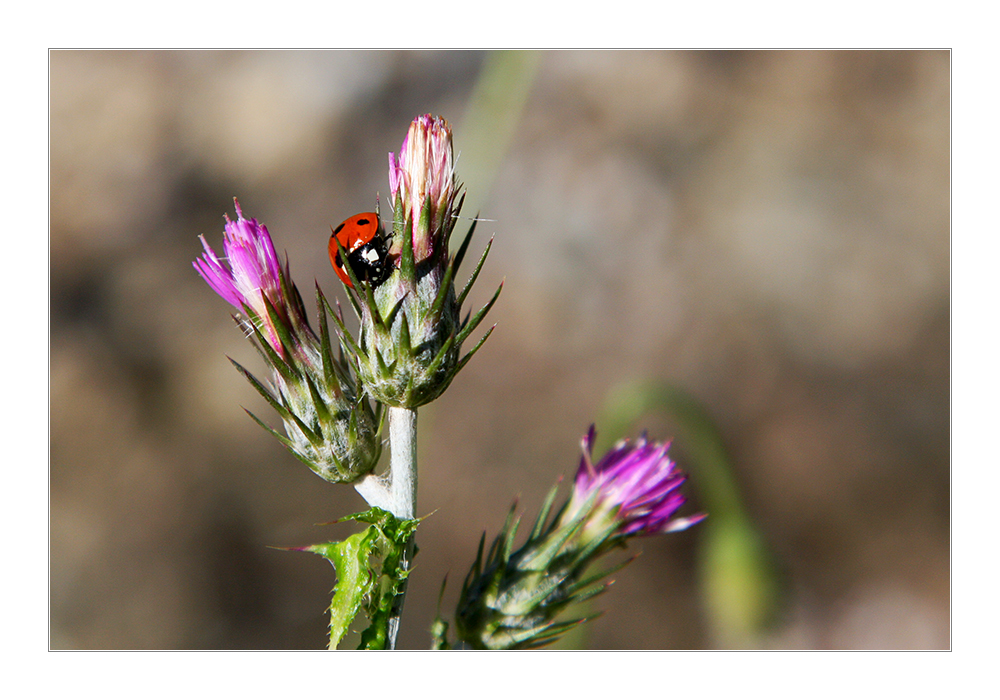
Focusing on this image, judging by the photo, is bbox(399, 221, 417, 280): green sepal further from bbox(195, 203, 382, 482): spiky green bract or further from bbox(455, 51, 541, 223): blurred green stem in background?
bbox(455, 51, 541, 223): blurred green stem in background

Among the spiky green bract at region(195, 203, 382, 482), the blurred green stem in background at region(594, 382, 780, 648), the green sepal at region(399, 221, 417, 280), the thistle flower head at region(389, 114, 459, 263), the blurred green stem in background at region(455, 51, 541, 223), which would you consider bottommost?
the blurred green stem in background at region(594, 382, 780, 648)

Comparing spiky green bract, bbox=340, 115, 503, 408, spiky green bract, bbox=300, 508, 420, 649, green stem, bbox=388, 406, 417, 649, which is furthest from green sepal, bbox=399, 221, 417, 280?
spiky green bract, bbox=300, 508, 420, 649

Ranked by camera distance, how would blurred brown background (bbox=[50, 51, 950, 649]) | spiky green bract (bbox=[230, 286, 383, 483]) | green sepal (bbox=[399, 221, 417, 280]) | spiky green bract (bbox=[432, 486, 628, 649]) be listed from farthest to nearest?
1. blurred brown background (bbox=[50, 51, 950, 649])
2. spiky green bract (bbox=[432, 486, 628, 649])
3. spiky green bract (bbox=[230, 286, 383, 483])
4. green sepal (bbox=[399, 221, 417, 280])

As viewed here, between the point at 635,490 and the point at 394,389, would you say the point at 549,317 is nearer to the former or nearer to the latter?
the point at 635,490

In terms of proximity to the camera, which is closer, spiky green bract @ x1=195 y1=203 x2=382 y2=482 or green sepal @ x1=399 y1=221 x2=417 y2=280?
green sepal @ x1=399 y1=221 x2=417 y2=280

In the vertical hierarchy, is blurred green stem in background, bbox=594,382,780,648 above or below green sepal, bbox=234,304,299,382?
below

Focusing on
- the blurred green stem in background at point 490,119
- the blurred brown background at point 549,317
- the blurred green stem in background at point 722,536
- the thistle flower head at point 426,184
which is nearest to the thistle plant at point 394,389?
the thistle flower head at point 426,184

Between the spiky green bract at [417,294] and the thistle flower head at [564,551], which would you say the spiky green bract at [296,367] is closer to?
the spiky green bract at [417,294]

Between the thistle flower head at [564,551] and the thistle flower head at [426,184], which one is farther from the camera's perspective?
the thistle flower head at [564,551]
